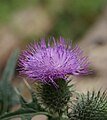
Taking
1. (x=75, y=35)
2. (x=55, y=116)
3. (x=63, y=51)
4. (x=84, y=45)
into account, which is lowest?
(x=55, y=116)

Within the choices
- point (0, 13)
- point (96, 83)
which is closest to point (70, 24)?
point (0, 13)

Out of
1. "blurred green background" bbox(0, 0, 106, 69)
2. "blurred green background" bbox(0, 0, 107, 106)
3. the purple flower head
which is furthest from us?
"blurred green background" bbox(0, 0, 106, 69)

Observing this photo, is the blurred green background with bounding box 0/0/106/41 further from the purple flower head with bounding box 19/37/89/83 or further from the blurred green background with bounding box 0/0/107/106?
the purple flower head with bounding box 19/37/89/83

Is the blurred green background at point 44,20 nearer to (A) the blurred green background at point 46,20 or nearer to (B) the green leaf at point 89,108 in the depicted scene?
(A) the blurred green background at point 46,20

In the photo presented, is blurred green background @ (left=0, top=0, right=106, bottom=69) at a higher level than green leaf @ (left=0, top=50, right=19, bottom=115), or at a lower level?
higher

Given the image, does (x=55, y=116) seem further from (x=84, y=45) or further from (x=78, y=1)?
(x=78, y=1)

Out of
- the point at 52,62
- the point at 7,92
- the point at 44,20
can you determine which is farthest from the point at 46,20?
the point at 52,62

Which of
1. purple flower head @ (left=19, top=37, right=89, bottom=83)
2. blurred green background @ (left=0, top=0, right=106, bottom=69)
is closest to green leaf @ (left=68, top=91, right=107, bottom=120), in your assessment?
purple flower head @ (left=19, top=37, right=89, bottom=83)

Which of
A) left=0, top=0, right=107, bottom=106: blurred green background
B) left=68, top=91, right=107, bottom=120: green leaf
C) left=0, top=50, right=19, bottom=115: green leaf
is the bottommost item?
left=68, top=91, right=107, bottom=120: green leaf
